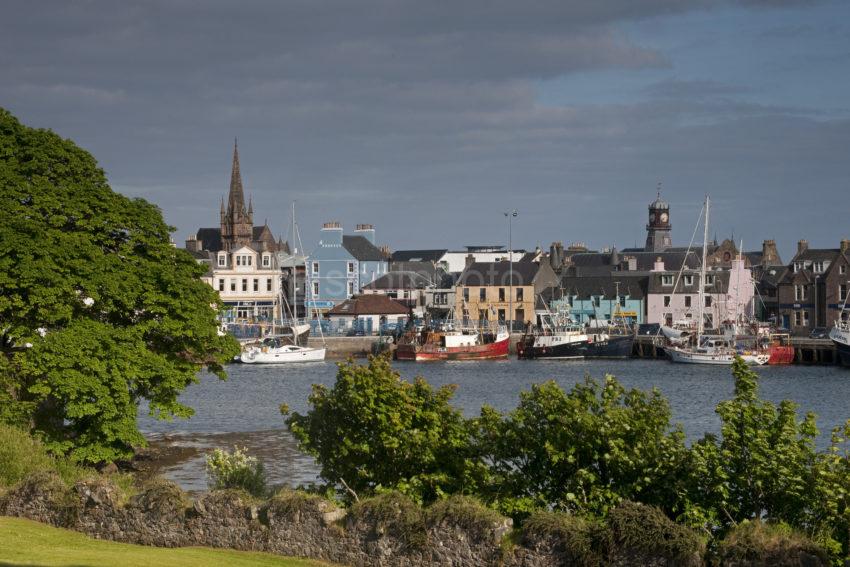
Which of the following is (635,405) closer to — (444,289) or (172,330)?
(172,330)

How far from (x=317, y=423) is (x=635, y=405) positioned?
285 inches

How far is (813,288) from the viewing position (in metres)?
134

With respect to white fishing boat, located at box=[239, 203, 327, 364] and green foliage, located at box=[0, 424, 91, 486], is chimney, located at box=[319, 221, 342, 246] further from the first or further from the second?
green foliage, located at box=[0, 424, 91, 486]

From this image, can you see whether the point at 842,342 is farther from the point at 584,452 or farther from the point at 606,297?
the point at 584,452

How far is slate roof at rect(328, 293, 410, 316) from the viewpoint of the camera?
143375mm

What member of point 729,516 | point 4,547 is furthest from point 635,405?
point 4,547

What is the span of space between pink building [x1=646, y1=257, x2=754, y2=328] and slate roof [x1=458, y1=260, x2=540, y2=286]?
14.7 metres

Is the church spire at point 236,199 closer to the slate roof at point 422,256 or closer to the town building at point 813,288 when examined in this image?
the slate roof at point 422,256

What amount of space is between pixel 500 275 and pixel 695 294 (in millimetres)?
23355

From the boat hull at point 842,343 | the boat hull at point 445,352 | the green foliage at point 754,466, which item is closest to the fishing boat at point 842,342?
the boat hull at point 842,343

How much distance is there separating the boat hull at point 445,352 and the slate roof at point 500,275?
71.3 feet

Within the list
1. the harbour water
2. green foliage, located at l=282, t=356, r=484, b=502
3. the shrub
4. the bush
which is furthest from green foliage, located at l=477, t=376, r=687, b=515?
the harbour water

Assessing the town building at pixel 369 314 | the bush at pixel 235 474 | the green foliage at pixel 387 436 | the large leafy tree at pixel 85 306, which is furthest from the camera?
the town building at pixel 369 314

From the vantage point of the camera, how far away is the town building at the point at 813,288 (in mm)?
128375
